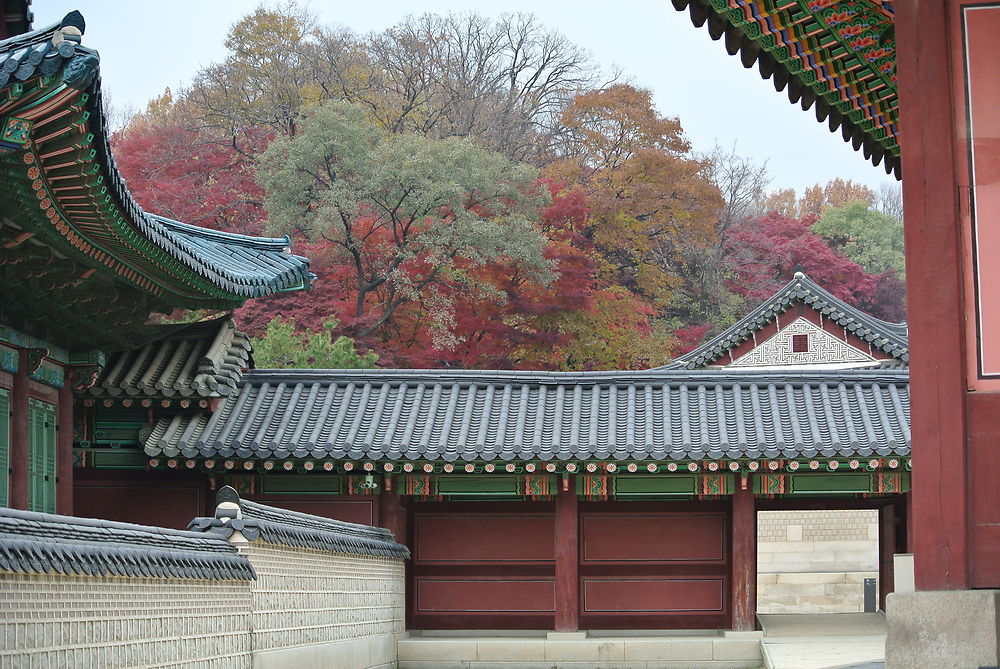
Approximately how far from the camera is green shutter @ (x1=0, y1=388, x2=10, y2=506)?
13.3m

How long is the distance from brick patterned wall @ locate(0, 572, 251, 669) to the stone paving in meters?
6.02

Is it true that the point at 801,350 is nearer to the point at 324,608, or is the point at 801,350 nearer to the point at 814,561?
the point at 814,561

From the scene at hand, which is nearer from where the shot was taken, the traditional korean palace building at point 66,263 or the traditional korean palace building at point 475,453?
the traditional korean palace building at point 66,263

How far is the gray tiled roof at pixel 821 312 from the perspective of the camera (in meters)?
31.9

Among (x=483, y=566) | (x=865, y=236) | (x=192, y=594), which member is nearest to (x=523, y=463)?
(x=483, y=566)

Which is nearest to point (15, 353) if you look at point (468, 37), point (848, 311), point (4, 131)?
point (4, 131)

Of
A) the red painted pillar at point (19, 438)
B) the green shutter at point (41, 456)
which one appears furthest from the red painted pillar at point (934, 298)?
the green shutter at point (41, 456)

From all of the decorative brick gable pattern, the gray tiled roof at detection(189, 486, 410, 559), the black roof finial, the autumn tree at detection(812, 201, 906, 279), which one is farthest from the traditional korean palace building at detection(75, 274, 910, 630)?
the autumn tree at detection(812, 201, 906, 279)

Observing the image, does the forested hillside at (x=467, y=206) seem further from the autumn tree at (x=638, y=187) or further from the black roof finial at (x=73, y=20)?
the black roof finial at (x=73, y=20)

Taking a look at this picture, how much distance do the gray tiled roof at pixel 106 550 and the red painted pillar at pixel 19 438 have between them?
12.9 feet

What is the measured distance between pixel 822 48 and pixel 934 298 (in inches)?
82.7

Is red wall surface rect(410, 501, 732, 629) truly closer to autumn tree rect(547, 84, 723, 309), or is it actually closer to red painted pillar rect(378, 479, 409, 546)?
red painted pillar rect(378, 479, 409, 546)

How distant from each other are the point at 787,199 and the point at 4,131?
2151 inches

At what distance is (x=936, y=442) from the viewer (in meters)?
6.41
